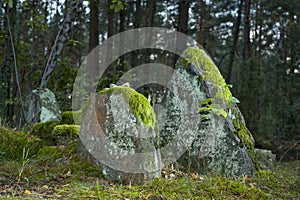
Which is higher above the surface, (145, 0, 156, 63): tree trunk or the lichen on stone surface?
(145, 0, 156, 63): tree trunk

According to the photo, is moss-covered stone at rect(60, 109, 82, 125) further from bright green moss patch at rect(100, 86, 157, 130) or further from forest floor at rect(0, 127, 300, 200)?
bright green moss patch at rect(100, 86, 157, 130)

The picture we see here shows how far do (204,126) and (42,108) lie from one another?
431 centimetres

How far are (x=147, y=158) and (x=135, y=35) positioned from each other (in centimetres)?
1313

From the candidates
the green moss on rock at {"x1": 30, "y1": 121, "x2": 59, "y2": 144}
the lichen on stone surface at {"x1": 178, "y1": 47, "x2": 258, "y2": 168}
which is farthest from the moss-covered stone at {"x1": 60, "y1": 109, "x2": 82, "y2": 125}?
the lichen on stone surface at {"x1": 178, "y1": 47, "x2": 258, "y2": 168}

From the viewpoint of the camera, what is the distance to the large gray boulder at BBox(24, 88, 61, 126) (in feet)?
24.3

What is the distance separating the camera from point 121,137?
11.4 feet

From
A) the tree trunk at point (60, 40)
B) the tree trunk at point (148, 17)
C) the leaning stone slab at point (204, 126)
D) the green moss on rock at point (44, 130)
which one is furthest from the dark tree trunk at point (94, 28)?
the leaning stone slab at point (204, 126)

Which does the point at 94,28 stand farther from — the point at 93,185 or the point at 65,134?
the point at 93,185

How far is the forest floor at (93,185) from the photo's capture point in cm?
286

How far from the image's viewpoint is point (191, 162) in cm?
438

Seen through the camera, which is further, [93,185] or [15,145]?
[15,145]

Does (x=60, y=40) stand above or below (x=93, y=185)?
above

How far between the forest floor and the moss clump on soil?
0.11 meters

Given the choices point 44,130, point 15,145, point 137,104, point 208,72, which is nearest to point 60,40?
point 44,130
